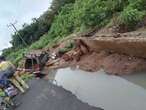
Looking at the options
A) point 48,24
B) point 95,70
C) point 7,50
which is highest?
point 95,70

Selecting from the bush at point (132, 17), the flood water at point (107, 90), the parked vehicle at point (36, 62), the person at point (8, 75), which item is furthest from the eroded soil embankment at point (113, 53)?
the parked vehicle at point (36, 62)

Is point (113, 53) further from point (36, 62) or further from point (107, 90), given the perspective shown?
point (36, 62)

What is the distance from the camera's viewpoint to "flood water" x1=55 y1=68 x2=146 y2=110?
431 inches

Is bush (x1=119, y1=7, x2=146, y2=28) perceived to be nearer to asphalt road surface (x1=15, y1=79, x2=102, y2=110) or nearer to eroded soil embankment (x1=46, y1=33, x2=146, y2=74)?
eroded soil embankment (x1=46, y1=33, x2=146, y2=74)

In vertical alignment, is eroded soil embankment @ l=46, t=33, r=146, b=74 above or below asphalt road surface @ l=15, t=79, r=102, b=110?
above

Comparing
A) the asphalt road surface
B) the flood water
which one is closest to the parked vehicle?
the asphalt road surface

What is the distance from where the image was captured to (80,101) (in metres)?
13.2

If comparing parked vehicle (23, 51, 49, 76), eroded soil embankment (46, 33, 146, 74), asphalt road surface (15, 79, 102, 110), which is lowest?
parked vehicle (23, 51, 49, 76)

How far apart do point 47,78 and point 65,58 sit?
197 cm

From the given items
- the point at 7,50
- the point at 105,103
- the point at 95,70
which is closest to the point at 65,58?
the point at 95,70

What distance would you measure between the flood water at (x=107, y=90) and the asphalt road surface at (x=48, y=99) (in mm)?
297

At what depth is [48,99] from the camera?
15.5 metres

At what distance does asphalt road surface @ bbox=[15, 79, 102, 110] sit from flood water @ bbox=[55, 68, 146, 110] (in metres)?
0.30

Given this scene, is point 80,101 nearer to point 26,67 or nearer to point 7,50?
point 26,67
